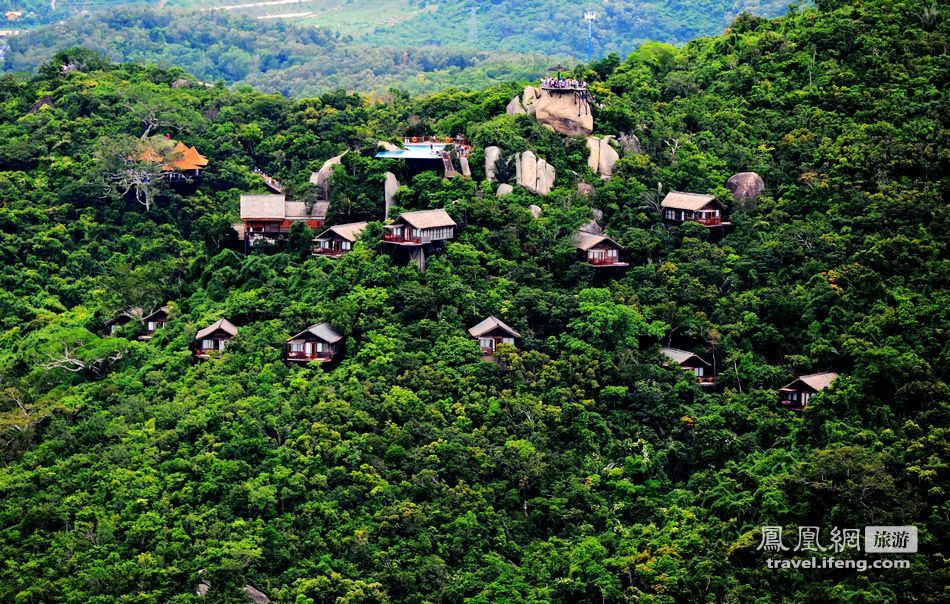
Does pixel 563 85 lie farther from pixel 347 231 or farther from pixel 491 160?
pixel 347 231

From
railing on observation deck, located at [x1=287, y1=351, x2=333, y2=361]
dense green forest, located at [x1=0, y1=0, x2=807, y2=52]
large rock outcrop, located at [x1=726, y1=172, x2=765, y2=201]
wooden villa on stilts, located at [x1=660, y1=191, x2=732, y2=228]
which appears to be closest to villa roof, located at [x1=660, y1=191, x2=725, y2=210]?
wooden villa on stilts, located at [x1=660, y1=191, x2=732, y2=228]

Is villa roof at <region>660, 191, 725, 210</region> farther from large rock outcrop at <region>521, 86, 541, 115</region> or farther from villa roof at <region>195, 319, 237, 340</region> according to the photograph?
villa roof at <region>195, 319, 237, 340</region>

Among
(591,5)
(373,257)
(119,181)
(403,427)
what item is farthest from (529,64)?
(403,427)

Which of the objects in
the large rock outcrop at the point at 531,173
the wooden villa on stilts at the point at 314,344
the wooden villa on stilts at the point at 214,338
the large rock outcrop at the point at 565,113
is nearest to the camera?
the wooden villa on stilts at the point at 314,344

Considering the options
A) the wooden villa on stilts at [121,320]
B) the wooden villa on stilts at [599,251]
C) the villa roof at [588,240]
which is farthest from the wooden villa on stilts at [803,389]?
the wooden villa on stilts at [121,320]

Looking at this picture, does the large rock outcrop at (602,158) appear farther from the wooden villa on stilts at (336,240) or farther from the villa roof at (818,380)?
the villa roof at (818,380)

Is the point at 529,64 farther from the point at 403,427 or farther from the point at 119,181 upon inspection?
the point at 403,427

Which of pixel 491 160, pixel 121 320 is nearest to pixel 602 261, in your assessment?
pixel 491 160
